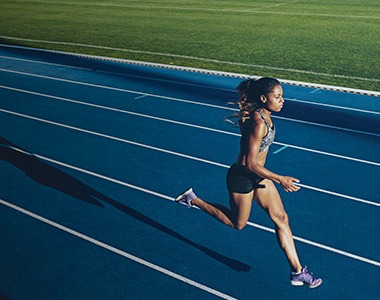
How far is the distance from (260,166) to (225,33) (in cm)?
1549

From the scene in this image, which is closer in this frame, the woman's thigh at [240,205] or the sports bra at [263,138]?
the sports bra at [263,138]

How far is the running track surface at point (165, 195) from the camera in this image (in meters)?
5.60

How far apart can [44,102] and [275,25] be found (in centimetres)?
1190

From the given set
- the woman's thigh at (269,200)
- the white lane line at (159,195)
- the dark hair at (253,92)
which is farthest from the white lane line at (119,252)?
the dark hair at (253,92)

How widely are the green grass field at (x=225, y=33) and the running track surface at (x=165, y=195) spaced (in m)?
2.54

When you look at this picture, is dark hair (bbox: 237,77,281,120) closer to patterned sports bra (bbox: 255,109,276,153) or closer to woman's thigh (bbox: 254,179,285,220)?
patterned sports bra (bbox: 255,109,276,153)

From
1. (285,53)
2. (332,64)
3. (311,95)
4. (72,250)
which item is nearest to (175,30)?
(285,53)

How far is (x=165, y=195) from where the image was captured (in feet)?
24.4

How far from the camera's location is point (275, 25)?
21.5 metres

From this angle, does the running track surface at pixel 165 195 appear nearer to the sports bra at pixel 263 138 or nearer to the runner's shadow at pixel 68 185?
the runner's shadow at pixel 68 185

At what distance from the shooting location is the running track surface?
5.60 meters

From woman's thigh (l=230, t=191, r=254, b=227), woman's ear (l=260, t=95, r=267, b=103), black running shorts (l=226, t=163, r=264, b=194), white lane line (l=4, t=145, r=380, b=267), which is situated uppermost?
woman's ear (l=260, t=95, r=267, b=103)

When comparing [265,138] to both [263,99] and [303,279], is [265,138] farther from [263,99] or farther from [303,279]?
[303,279]

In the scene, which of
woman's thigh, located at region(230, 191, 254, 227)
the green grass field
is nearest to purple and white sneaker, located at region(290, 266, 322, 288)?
woman's thigh, located at region(230, 191, 254, 227)
